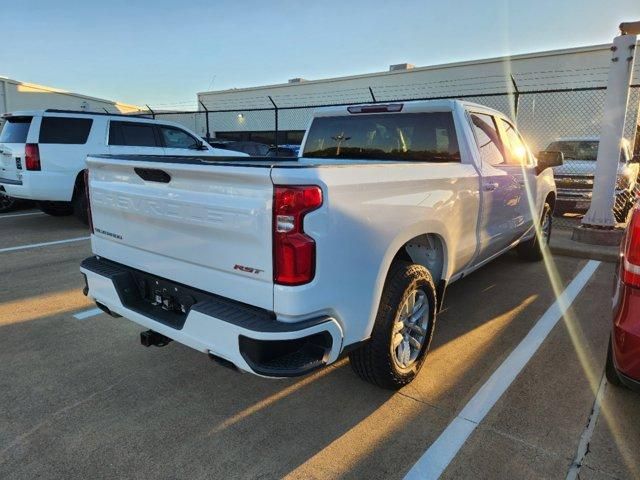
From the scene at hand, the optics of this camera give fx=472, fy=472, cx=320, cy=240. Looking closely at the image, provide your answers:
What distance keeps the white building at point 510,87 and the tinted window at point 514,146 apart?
5851mm

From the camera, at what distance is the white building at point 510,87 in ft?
49.6

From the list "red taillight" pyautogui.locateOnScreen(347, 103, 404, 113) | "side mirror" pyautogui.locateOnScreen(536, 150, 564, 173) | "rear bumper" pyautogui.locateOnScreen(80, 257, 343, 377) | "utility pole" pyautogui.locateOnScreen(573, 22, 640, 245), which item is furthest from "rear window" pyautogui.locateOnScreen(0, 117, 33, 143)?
"utility pole" pyautogui.locateOnScreen(573, 22, 640, 245)

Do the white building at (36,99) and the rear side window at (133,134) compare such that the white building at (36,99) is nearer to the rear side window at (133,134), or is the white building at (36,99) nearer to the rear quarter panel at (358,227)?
the rear side window at (133,134)

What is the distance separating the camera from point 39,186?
792 centimetres

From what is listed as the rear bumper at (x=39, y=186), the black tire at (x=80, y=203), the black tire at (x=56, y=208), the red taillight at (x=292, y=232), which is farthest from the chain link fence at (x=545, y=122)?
the black tire at (x=56, y=208)

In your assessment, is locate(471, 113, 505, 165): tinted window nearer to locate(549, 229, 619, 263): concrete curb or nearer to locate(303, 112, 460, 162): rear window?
locate(303, 112, 460, 162): rear window

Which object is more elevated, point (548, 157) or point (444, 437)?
point (548, 157)

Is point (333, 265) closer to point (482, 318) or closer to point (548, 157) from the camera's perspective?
point (482, 318)

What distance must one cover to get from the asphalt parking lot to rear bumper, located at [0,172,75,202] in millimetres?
4121

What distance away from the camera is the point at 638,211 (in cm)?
268

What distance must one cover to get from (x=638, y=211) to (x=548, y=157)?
10.4ft

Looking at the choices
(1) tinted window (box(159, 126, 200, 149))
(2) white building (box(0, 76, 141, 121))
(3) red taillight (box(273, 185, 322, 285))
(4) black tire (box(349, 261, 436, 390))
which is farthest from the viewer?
(2) white building (box(0, 76, 141, 121))

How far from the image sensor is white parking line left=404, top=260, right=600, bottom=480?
247 cm

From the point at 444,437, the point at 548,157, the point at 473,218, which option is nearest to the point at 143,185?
the point at 444,437
